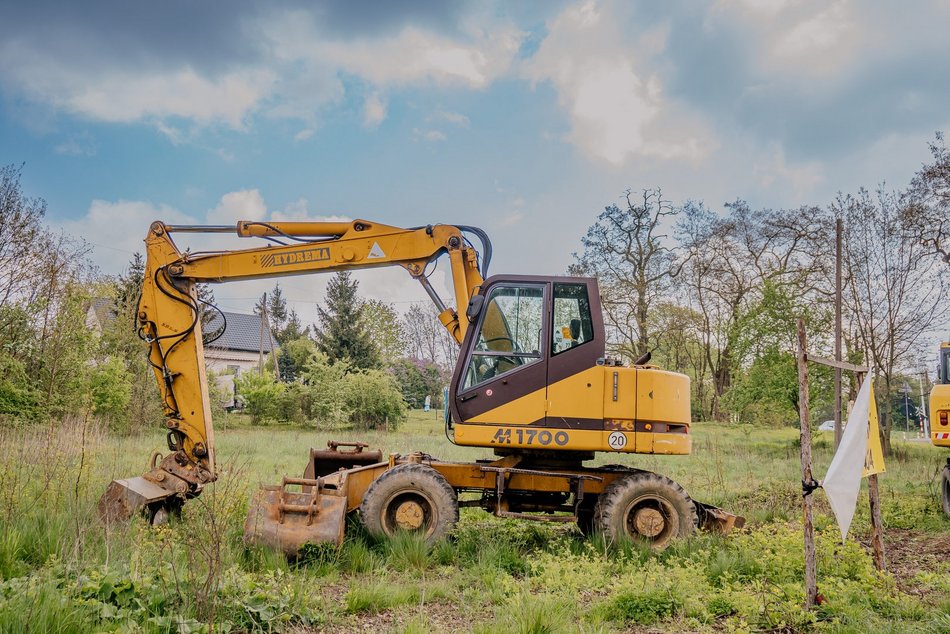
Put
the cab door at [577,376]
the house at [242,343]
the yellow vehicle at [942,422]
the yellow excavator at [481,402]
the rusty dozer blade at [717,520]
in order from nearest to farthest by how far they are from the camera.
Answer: the yellow excavator at [481,402] < the cab door at [577,376] < the rusty dozer blade at [717,520] < the yellow vehicle at [942,422] < the house at [242,343]

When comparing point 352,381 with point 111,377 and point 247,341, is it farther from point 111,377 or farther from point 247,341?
point 247,341

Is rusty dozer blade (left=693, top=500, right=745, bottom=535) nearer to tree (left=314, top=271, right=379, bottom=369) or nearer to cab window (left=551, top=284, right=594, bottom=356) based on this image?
cab window (left=551, top=284, right=594, bottom=356)

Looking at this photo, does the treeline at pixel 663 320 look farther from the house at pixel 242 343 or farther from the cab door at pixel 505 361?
the house at pixel 242 343

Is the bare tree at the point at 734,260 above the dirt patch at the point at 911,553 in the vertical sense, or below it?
above

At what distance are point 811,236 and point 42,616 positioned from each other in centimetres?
2827

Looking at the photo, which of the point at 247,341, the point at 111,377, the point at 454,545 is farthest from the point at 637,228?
the point at 247,341

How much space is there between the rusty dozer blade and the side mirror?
3.24 meters

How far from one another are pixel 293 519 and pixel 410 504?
3.85ft

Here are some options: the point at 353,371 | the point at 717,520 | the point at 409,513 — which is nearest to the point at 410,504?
the point at 409,513

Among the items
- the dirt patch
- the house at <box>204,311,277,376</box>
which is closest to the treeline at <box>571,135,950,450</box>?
the dirt patch

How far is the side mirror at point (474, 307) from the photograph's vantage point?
24.0 feet

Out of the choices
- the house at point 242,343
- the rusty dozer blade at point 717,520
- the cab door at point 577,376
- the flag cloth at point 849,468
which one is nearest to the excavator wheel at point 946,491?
the rusty dozer blade at point 717,520

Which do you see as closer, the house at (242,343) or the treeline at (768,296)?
the treeline at (768,296)

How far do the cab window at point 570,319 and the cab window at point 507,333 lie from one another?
165 millimetres
